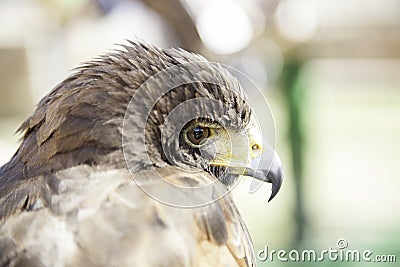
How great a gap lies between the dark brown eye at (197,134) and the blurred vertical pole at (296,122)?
3806mm

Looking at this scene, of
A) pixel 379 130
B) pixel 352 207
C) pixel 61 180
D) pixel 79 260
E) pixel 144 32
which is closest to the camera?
pixel 79 260

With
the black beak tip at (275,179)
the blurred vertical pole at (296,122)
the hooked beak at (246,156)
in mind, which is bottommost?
the blurred vertical pole at (296,122)

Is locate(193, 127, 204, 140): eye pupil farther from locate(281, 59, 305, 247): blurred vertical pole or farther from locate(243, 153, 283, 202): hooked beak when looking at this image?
locate(281, 59, 305, 247): blurred vertical pole

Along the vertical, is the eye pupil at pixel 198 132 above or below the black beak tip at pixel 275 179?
above

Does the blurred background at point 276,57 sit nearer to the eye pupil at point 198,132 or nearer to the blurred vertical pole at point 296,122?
the blurred vertical pole at point 296,122

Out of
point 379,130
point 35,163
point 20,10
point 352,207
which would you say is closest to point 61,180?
point 35,163

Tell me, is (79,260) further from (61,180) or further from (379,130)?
(379,130)

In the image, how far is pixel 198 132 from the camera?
5.78 feet

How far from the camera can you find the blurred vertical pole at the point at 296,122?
5562 mm

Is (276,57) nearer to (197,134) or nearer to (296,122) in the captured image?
(296,122)

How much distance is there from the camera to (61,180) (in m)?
1.60

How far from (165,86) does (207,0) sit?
338 centimetres

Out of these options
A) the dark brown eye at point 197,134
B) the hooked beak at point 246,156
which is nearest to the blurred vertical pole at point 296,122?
the hooked beak at point 246,156

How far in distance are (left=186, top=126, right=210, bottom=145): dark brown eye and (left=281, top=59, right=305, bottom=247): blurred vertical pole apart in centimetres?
381
